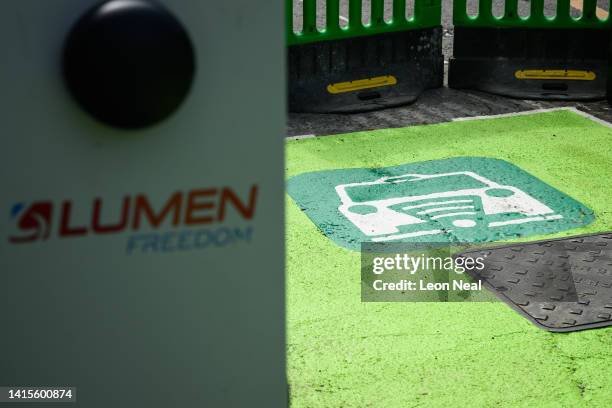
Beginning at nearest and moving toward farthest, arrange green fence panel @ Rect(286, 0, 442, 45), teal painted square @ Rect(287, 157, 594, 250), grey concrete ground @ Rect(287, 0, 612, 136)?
teal painted square @ Rect(287, 157, 594, 250), grey concrete ground @ Rect(287, 0, 612, 136), green fence panel @ Rect(286, 0, 442, 45)

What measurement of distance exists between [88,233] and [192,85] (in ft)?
0.79

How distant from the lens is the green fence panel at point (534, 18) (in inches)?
251

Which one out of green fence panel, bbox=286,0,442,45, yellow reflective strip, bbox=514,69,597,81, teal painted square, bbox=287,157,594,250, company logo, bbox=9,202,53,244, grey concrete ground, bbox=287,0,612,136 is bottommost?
company logo, bbox=9,202,53,244

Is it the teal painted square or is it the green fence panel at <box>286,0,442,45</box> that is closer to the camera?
the teal painted square

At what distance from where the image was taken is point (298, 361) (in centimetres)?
320

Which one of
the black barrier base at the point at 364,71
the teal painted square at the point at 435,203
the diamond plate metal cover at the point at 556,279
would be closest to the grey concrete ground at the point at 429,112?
the black barrier base at the point at 364,71

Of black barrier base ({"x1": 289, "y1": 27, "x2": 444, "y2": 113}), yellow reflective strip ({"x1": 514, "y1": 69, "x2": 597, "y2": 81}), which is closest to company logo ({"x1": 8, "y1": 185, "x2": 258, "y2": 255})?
black barrier base ({"x1": 289, "y1": 27, "x2": 444, "y2": 113})

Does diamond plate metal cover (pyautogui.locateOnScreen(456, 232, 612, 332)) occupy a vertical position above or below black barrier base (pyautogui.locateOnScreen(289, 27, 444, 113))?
below

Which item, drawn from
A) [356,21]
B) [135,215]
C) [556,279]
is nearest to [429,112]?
[356,21]

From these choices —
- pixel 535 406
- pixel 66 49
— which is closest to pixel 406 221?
pixel 535 406

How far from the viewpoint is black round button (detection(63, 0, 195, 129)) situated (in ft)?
3.62

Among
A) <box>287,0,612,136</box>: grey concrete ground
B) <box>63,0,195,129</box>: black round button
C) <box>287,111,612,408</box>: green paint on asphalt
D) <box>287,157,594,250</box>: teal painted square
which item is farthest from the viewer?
<box>287,0,612,136</box>: grey concrete ground

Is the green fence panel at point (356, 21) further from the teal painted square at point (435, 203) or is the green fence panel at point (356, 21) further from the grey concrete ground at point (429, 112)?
the teal painted square at point (435, 203)

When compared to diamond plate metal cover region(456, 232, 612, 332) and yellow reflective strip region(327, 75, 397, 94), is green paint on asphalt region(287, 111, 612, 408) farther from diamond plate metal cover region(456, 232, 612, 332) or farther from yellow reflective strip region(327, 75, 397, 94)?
yellow reflective strip region(327, 75, 397, 94)
